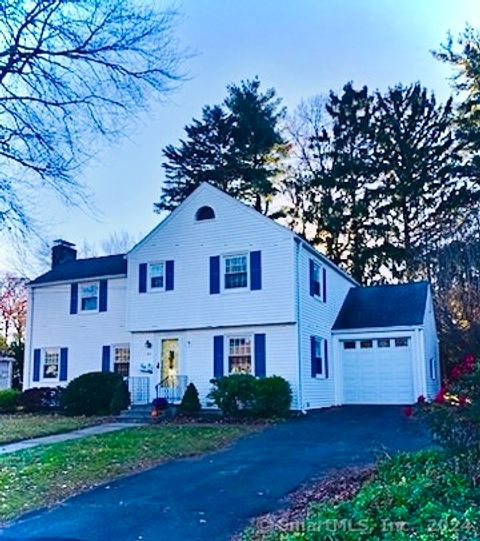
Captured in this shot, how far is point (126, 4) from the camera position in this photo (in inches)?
464

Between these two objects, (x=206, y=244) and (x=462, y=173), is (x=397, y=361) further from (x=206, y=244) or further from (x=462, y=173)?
(x=462, y=173)

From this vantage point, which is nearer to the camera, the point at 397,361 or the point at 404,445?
the point at 404,445

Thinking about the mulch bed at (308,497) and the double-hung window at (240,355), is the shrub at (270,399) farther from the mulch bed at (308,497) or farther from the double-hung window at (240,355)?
the mulch bed at (308,497)

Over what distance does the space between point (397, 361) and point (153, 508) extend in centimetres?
1437

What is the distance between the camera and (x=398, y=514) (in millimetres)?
5121

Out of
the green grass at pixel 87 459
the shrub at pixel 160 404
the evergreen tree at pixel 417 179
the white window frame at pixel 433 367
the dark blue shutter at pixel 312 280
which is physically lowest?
the green grass at pixel 87 459

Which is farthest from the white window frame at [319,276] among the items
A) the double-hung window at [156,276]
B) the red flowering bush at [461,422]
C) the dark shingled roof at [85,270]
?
the red flowering bush at [461,422]

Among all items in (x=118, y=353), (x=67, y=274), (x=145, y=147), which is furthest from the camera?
(x=67, y=274)

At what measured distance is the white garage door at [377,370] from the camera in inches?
771

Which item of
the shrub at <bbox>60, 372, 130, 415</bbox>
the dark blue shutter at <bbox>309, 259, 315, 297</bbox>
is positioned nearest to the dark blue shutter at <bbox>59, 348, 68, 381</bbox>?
the shrub at <bbox>60, 372, 130, 415</bbox>

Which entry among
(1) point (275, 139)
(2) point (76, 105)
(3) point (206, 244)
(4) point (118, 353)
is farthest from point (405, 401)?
(1) point (275, 139)

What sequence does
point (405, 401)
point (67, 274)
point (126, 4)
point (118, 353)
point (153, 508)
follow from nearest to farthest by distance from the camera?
point (153, 508), point (126, 4), point (405, 401), point (118, 353), point (67, 274)

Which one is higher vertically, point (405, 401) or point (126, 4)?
point (126, 4)

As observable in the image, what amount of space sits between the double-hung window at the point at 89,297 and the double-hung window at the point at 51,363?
209cm
